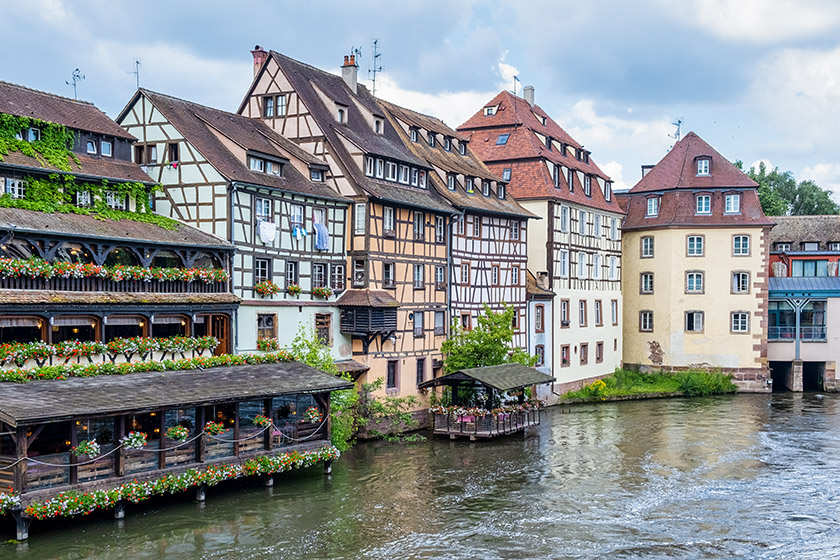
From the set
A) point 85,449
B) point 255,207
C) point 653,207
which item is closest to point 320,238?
point 255,207

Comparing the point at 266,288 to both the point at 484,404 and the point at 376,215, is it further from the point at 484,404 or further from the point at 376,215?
the point at 484,404

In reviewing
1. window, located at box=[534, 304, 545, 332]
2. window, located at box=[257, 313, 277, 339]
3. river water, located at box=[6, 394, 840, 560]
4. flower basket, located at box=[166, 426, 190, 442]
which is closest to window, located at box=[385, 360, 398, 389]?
river water, located at box=[6, 394, 840, 560]

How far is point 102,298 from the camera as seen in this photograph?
83.8 ft

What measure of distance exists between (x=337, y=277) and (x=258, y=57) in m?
10.4

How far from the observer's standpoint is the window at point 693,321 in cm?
5288

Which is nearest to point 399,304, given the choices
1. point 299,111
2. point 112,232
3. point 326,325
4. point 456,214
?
point 326,325

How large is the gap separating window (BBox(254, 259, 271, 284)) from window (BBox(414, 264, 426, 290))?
7.63 m

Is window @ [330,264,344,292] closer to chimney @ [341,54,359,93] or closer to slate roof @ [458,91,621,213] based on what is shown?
chimney @ [341,54,359,93]

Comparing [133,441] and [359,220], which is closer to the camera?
[133,441]

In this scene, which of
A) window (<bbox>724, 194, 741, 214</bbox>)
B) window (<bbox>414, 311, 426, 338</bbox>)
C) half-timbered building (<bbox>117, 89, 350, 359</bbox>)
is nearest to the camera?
half-timbered building (<bbox>117, 89, 350, 359</bbox>)

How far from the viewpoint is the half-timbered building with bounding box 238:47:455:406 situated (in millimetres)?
35250

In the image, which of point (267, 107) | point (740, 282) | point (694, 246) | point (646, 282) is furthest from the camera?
point (646, 282)

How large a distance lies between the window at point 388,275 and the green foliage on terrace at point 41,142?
12.1m

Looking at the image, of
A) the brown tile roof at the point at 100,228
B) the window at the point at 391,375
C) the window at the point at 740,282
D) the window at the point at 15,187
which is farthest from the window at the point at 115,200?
the window at the point at 740,282
